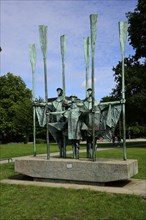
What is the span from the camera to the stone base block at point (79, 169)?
30.9 ft

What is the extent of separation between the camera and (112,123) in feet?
34.5

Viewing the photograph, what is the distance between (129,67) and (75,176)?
25381mm

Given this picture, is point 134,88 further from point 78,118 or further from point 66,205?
point 66,205

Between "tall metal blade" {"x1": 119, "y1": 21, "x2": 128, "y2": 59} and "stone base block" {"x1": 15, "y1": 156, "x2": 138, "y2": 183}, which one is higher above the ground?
"tall metal blade" {"x1": 119, "y1": 21, "x2": 128, "y2": 59}

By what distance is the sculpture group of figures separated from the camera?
10516 millimetres

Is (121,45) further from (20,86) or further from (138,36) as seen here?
(20,86)

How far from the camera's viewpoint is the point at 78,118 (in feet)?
35.9

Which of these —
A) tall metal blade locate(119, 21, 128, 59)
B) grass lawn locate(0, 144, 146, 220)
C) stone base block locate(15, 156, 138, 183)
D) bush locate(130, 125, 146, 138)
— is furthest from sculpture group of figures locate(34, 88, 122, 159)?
bush locate(130, 125, 146, 138)

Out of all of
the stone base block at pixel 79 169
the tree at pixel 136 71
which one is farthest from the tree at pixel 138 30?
the stone base block at pixel 79 169

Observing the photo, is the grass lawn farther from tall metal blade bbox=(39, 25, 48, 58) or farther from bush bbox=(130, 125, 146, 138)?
bush bbox=(130, 125, 146, 138)

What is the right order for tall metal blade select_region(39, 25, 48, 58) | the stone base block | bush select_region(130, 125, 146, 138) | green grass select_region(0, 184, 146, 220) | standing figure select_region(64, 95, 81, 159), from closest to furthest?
green grass select_region(0, 184, 146, 220)
the stone base block
standing figure select_region(64, 95, 81, 159)
tall metal blade select_region(39, 25, 48, 58)
bush select_region(130, 125, 146, 138)

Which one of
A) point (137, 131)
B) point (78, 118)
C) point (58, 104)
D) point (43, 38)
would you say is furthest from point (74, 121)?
point (137, 131)

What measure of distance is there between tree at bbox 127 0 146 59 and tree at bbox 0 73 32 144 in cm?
2012

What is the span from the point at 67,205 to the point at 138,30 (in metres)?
27.4
